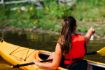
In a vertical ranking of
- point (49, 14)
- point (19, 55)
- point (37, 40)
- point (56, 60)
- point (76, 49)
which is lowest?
point (37, 40)

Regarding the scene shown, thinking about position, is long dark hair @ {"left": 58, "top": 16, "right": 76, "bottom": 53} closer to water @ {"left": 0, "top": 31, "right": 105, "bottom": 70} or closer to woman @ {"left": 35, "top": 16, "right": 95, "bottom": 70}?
woman @ {"left": 35, "top": 16, "right": 95, "bottom": 70}

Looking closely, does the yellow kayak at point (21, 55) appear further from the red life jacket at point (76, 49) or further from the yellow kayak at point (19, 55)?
the red life jacket at point (76, 49)

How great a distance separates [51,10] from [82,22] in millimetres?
2062

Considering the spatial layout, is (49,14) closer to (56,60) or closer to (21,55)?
(21,55)

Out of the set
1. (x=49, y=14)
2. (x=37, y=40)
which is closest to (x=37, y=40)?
(x=37, y=40)

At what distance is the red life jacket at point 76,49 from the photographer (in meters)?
7.93

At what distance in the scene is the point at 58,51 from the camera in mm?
7797

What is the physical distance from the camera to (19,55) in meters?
10.2

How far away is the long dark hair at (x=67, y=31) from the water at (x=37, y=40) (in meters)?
4.37

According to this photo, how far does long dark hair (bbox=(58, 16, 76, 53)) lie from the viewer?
773cm

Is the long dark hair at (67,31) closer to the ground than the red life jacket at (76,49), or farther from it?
farther from it

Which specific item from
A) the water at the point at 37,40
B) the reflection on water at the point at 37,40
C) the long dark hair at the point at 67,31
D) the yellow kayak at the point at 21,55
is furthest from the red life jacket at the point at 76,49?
the reflection on water at the point at 37,40

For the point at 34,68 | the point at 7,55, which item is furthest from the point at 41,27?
the point at 34,68

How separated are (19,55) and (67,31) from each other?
2.79 m
